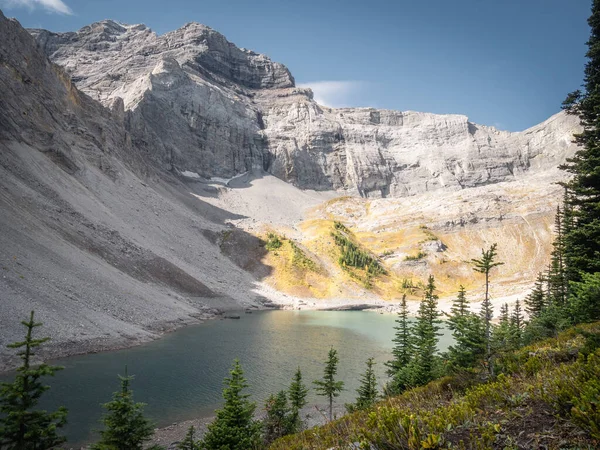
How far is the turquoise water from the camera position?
25.9 metres

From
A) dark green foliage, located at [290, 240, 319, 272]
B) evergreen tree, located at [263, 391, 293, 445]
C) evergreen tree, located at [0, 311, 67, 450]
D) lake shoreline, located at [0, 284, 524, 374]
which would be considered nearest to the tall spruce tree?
lake shoreline, located at [0, 284, 524, 374]

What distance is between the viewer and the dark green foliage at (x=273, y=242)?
11050cm

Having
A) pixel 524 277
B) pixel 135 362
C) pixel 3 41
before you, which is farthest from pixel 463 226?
pixel 3 41

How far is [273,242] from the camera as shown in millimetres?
112312

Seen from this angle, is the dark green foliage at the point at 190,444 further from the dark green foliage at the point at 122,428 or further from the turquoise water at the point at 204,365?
the turquoise water at the point at 204,365

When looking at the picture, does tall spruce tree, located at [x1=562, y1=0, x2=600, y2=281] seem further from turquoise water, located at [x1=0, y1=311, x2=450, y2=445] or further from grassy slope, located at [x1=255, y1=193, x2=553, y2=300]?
grassy slope, located at [x1=255, y1=193, x2=553, y2=300]

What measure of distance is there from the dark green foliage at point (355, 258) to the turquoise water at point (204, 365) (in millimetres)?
49010

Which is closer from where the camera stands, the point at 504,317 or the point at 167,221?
the point at 504,317

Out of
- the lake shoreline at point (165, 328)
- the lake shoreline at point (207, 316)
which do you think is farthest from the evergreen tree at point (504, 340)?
the lake shoreline at point (165, 328)

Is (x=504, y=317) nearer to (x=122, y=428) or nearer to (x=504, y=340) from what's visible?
(x=504, y=340)

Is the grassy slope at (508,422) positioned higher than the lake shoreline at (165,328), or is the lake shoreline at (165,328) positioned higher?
the grassy slope at (508,422)

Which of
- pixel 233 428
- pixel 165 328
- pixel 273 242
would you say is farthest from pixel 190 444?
pixel 273 242

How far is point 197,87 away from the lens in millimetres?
196875

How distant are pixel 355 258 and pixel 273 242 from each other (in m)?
28.8
